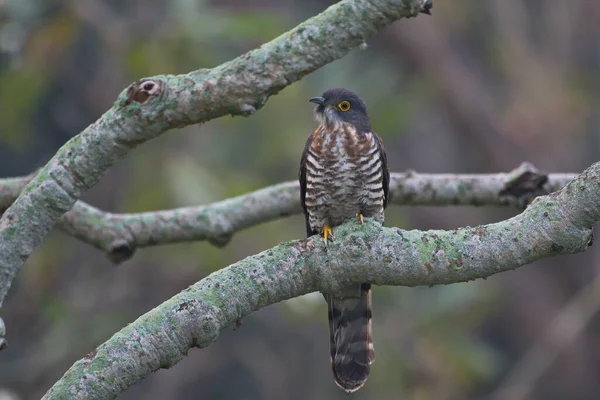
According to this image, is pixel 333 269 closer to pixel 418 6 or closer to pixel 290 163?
pixel 418 6

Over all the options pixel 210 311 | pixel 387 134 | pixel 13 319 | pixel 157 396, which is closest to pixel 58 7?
pixel 13 319

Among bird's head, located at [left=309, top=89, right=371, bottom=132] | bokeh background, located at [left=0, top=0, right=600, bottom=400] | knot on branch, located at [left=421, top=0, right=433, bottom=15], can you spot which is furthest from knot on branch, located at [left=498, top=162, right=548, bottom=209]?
bokeh background, located at [left=0, top=0, right=600, bottom=400]

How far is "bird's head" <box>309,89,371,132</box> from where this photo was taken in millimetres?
4164

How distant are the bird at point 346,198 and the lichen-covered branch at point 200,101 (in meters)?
0.82

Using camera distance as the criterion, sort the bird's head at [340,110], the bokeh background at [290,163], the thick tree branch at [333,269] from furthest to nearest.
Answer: the bokeh background at [290,163] < the bird's head at [340,110] < the thick tree branch at [333,269]

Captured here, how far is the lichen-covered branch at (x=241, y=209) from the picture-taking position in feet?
13.3

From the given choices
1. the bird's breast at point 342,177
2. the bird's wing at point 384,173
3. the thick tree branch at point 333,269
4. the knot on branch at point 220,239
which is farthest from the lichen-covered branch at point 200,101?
the knot on branch at point 220,239

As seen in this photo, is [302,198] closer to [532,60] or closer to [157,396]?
[157,396]

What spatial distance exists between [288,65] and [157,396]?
22.2 ft

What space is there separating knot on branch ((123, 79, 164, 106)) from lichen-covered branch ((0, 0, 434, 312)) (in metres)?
0.04

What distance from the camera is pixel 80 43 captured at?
782 centimetres

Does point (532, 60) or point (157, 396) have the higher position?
point (532, 60)

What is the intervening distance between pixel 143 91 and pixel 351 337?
1.58 metres

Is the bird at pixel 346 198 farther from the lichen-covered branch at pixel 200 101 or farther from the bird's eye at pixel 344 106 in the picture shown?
the lichen-covered branch at pixel 200 101
